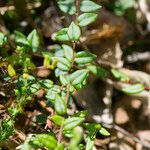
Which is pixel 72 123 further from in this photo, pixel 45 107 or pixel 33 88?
pixel 45 107

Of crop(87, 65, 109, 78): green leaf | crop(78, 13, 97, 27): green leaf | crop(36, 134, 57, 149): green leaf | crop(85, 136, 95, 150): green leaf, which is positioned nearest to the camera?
crop(36, 134, 57, 149): green leaf

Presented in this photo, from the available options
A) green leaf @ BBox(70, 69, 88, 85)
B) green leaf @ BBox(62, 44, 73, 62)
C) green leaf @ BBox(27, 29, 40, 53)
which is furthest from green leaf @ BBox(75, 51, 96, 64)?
green leaf @ BBox(27, 29, 40, 53)

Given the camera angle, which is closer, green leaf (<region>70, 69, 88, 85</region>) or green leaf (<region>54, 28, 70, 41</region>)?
green leaf (<region>70, 69, 88, 85</region>)

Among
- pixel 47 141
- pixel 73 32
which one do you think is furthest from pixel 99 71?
pixel 47 141

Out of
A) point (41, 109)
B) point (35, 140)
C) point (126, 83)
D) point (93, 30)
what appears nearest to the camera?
point (35, 140)

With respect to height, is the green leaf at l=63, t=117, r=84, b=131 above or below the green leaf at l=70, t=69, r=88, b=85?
below

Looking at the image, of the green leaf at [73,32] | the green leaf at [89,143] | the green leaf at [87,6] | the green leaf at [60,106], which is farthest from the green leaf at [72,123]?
the green leaf at [87,6]

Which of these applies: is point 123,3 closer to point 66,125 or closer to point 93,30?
point 93,30

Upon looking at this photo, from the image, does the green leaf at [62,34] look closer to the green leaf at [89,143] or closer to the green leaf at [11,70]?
the green leaf at [11,70]

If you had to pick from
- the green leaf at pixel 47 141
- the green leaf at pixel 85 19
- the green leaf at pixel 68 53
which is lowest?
the green leaf at pixel 47 141

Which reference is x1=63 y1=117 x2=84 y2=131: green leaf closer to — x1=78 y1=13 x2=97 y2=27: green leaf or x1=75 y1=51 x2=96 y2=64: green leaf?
x1=75 y1=51 x2=96 y2=64: green leaf

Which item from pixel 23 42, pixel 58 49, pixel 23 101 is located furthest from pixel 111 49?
pixel 23 101
